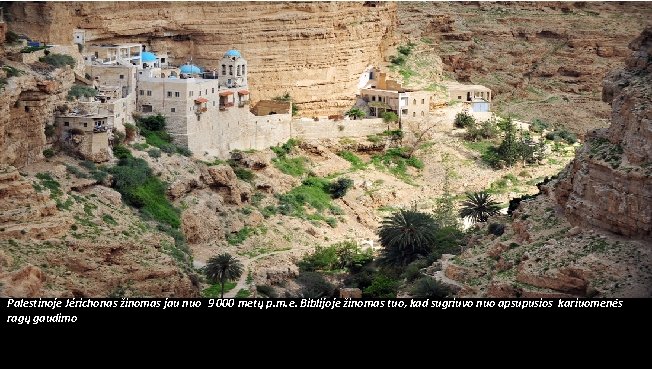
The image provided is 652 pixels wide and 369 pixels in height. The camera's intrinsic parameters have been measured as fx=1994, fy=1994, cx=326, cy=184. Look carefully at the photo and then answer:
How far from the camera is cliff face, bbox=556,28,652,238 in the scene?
57562mm

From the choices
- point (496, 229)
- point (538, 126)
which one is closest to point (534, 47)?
point (538, 126)

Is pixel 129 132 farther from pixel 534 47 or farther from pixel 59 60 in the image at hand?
pixel 534 47

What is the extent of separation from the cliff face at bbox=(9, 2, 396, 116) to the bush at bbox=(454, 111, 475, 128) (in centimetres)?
477

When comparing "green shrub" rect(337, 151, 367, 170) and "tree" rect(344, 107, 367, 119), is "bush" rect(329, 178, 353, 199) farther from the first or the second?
"tree" rect(344, 107, 367, 119)

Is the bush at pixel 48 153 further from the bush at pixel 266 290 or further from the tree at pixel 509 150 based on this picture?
the tree at pixel 509 150

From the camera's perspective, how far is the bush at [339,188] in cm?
8106

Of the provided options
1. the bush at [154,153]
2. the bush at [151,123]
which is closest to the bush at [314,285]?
the bush at [154,153]

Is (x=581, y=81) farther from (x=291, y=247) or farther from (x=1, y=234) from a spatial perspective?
(x=1, y=234)

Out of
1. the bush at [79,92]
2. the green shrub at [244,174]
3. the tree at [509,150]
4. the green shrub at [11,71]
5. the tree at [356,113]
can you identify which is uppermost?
the green shrub at [11,71]

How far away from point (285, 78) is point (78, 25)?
10.7 meters

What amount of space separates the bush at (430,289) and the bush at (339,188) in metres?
18.9

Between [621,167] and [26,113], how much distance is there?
22.1 metres

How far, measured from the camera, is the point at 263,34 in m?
85.2

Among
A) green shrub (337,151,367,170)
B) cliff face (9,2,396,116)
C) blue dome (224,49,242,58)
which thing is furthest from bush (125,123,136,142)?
A: green shrub (337,151,367,170)
